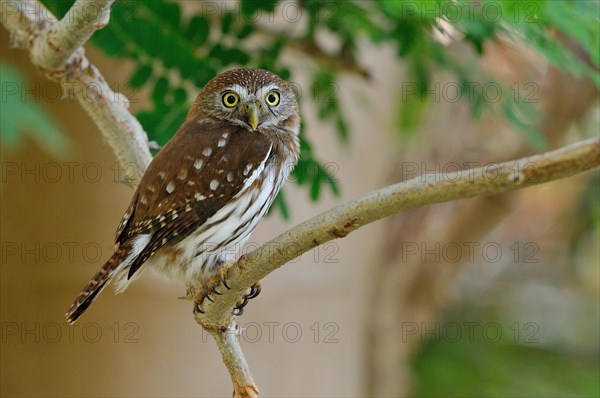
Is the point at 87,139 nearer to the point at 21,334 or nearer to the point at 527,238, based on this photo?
the point at 21,334

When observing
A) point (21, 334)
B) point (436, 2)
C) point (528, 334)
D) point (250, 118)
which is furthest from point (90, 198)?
point (528, 334)

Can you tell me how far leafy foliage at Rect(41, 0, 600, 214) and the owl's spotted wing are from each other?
0.47 m

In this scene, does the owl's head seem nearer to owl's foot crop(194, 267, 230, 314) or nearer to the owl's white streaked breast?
the owl's white streaked breast

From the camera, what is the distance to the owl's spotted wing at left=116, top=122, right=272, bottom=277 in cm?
269

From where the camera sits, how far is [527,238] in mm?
7102

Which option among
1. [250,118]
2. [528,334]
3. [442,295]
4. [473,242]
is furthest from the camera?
[528,334]

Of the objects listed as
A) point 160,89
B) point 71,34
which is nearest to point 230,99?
point 160,89

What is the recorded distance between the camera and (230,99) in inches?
120

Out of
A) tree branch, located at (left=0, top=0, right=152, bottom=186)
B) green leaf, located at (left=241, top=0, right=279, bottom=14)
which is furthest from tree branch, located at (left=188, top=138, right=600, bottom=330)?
green leaf, located at (left=241, top=0, right=279, bottom=14)

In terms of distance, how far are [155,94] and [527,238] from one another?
15.4 feet

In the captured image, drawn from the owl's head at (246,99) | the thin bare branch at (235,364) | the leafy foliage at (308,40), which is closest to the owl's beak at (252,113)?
the owl's head at (246,99)

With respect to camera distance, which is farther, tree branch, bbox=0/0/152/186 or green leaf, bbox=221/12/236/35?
green leaf, bbox=221/12/236/35

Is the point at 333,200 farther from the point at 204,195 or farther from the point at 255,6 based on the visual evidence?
the point at 204,195

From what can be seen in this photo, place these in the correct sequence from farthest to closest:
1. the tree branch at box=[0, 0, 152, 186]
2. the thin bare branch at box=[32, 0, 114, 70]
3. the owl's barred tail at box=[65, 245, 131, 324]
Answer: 1. the tree branch at box=[0, 0, 152, 186]
2. the owl's barred tail at box=[65, 245, 131, 324]
3. the thin bare branch at box=[32, 0, 114, 70]
